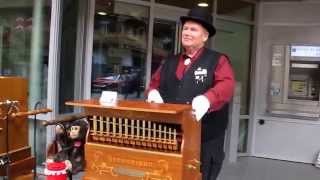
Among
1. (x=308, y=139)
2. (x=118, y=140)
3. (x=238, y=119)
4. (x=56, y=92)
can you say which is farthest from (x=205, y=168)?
(x=308, y=139)

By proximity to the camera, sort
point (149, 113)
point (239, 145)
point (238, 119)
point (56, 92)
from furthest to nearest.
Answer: point (239, 145), point (238, 119), point (56, 92), point (149, 113)

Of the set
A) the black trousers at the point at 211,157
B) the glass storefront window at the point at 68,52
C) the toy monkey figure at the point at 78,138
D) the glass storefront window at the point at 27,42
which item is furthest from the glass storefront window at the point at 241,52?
the black trousers at the point at 211,157

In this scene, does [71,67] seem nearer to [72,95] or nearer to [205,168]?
[72,95]

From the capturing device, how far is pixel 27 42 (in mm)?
4715

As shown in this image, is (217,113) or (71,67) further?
(71,67)

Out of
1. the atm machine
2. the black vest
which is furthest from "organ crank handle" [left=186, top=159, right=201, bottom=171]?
the atm machine

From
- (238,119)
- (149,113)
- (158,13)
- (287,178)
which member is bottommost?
(287,178)

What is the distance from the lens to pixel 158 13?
17.0ft

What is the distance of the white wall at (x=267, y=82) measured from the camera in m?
6.05

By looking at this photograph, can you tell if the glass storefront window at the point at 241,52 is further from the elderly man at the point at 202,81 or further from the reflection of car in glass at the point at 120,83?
the elderly man at the point at 202,81

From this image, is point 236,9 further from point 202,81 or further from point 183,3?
point 202,81

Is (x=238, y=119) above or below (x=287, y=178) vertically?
above

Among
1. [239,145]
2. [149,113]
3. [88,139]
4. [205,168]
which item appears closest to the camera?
[149,113]

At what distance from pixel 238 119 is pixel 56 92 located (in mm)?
2404
